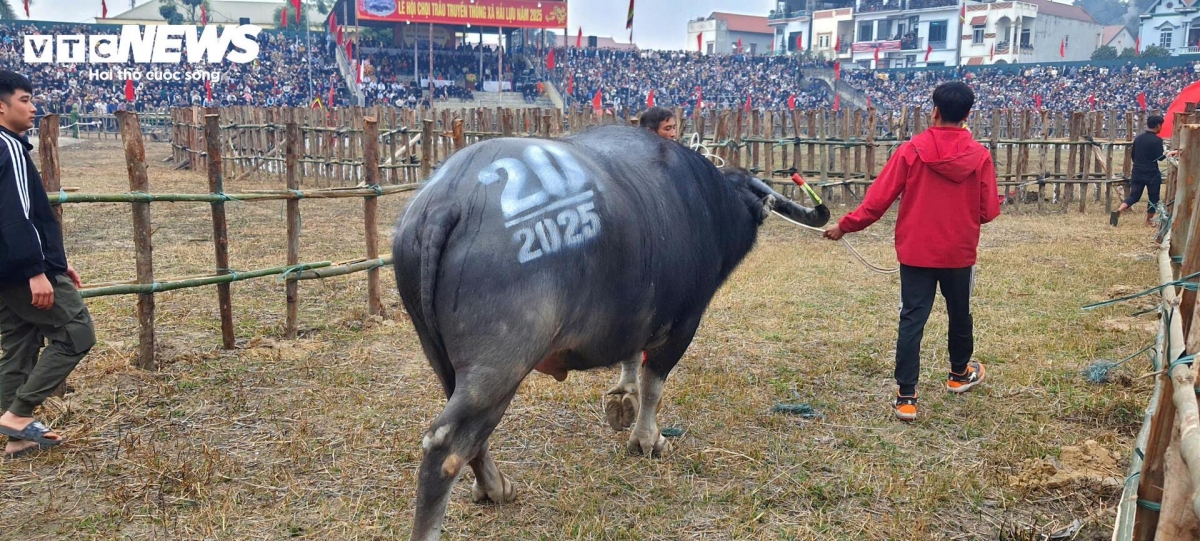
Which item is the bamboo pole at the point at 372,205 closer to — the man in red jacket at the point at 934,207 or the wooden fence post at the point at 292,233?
the wooden fence post at the point at 292,233

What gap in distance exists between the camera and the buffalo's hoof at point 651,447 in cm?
386

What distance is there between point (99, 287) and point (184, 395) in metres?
0.78

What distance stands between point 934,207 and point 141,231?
172 inches

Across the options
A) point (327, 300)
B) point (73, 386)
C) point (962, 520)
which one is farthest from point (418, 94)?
point (962, 520)

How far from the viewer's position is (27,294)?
3.56m

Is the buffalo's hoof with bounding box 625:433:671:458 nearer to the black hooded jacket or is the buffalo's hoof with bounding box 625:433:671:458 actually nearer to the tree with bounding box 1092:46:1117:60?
the black hooded jacket

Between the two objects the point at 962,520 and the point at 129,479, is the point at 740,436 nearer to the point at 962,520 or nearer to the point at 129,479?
the point at 962,520

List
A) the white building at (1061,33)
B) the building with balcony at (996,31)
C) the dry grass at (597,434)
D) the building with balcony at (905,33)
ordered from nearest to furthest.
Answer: the dry grass at (597,434)
the building with balcony at (996,31)
the building with balcony at (905,33)
the white building at (1061,33)

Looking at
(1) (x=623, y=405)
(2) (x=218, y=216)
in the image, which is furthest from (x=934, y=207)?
(2) (x=218, y=216)

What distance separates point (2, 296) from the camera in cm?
358

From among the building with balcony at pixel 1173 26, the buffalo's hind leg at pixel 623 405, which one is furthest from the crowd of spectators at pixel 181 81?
the building with balcony at pixel 1173 26

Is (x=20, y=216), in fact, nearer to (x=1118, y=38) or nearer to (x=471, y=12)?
(x=471, y=12)

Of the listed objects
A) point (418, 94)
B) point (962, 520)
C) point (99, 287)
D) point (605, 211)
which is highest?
point (418, 94)

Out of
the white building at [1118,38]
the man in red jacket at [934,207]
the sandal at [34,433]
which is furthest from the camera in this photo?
the white building at [1118,38]
